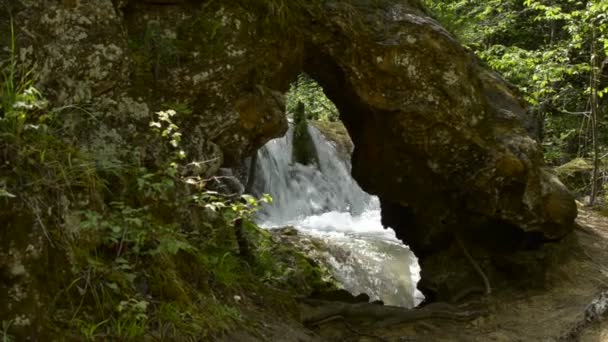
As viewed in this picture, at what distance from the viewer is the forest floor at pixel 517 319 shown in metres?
5.64

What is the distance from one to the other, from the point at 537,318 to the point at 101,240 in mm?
5071

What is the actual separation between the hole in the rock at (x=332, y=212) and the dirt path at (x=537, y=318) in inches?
114

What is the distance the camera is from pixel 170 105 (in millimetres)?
4816

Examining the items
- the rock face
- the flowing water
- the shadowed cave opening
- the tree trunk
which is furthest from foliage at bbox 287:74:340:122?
the shadowed cave opening

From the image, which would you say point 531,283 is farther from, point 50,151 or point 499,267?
point 50,151

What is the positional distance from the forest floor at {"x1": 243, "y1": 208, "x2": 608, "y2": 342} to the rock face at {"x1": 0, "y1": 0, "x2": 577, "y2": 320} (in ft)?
1.50

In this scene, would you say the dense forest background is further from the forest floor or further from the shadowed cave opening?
the forest floor

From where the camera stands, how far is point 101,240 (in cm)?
309

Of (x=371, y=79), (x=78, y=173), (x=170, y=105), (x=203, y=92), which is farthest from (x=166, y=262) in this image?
(x=371, y=79)

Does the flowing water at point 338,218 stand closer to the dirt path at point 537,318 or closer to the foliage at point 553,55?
the dirt path at point 537,318

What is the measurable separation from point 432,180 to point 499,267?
1.50 m

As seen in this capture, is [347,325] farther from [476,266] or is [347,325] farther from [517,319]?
[476,266]

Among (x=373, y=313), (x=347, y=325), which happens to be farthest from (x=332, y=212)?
(x=347, y=325)

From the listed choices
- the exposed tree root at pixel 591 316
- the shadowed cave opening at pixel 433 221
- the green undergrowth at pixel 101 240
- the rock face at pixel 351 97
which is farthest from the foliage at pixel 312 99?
the green undergrowth at pixel 101 240
